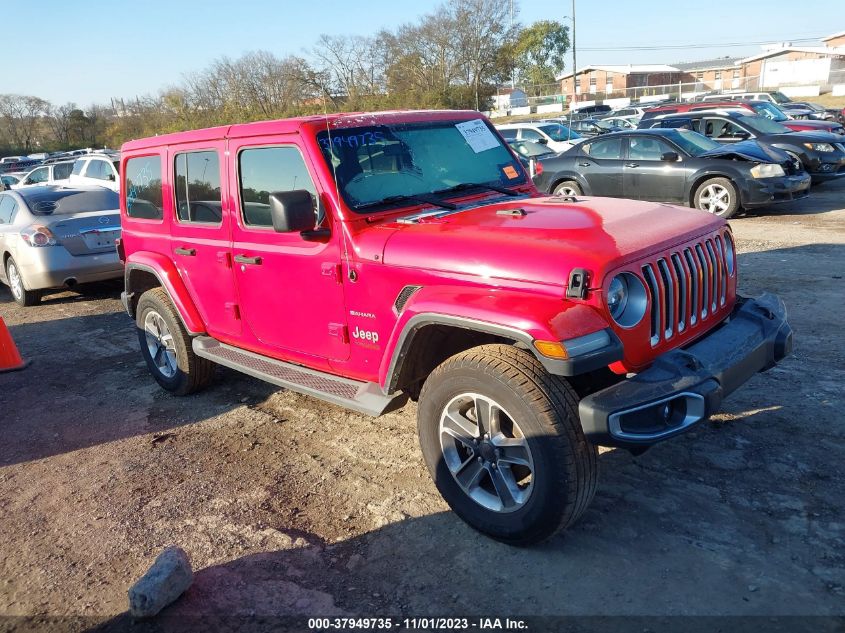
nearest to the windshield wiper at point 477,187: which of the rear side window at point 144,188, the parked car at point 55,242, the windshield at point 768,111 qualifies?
the rear side window at point 144,188

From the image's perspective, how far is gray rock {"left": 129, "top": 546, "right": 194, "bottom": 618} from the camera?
2.94 m

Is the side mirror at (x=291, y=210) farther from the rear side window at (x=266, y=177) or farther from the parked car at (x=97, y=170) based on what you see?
the parked car at (x=97, y=170)

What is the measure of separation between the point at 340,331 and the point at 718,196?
9.06 meters

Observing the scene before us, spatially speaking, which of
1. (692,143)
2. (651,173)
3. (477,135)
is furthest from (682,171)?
(477,135)

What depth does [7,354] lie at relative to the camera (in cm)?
659

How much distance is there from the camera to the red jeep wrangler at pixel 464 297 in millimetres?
2936

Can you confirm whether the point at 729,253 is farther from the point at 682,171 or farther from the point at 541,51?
the point at 541,51

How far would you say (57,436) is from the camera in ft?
16.6

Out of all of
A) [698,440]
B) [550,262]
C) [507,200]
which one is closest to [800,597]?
[698,440]

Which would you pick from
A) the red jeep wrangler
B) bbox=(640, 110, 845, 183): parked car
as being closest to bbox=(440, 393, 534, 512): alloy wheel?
the red jeep wrangler

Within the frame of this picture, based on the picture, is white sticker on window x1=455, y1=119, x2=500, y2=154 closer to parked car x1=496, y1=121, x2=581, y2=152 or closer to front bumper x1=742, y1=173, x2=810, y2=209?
front bumper x1=742, y1=173, x2=810, y2=209

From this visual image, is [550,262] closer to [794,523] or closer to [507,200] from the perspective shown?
[507,200]

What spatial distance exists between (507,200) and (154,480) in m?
2.83

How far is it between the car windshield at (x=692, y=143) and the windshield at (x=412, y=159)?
7.89 metres
